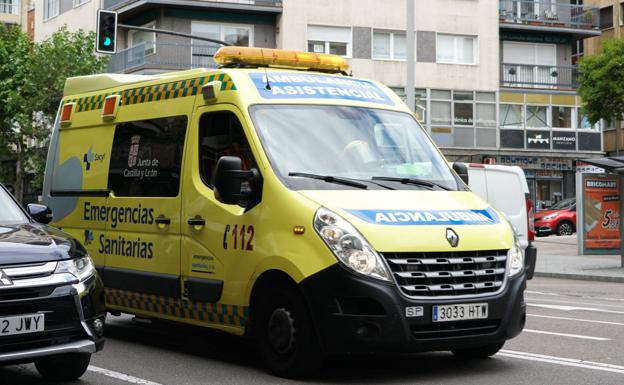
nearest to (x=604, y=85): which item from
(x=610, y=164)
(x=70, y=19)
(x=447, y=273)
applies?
(x=610, y=164)

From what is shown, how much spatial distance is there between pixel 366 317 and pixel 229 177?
150 cm

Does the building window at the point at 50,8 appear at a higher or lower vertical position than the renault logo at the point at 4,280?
higher

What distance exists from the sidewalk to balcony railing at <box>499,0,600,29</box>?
1721 centimetres

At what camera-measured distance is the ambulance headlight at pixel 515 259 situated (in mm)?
7637

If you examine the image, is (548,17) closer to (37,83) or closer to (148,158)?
(37,83)

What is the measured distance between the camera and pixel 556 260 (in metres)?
26.8

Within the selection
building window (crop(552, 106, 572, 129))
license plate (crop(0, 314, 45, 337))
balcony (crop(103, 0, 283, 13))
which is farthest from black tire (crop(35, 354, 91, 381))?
building window (crop(552, 106, 572, 129))

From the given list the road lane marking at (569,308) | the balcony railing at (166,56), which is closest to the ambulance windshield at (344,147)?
the road lane marking at (569,308)

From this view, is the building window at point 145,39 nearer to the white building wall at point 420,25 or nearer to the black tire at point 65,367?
the white building wall at point 420,25

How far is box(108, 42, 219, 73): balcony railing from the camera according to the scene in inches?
1617

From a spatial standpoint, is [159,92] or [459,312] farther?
[159,92]

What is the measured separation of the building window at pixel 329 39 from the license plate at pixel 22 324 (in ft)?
124

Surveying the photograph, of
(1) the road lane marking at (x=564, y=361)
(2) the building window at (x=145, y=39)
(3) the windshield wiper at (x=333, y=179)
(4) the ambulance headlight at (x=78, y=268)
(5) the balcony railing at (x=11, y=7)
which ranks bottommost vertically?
(1) the road lane marking at (x=564, y=361)

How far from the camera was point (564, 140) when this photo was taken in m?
48.0
